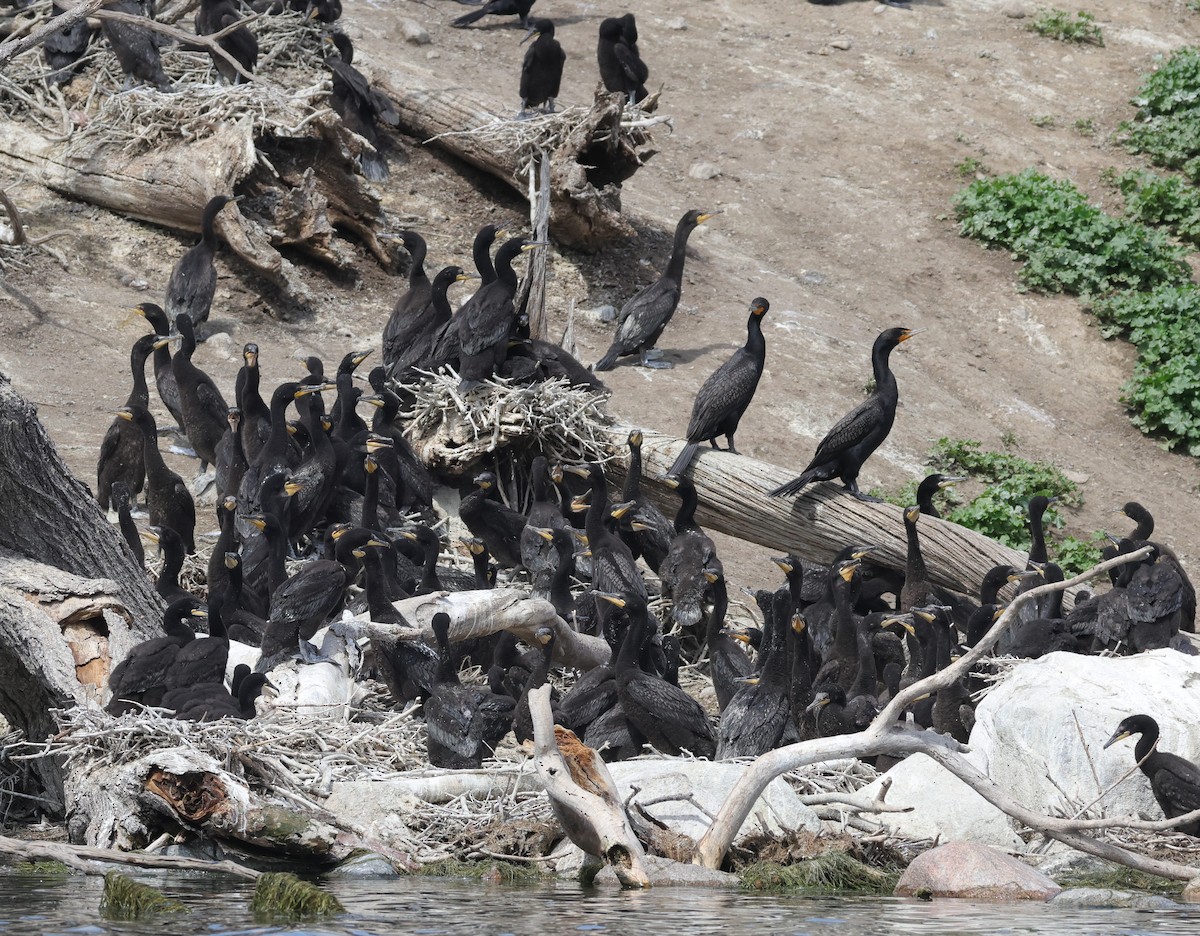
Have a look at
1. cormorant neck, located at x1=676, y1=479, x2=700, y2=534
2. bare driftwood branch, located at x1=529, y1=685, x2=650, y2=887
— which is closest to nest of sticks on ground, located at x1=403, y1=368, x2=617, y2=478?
cormorant neck, located at x1=676, y1=479, x2=700, y2=534

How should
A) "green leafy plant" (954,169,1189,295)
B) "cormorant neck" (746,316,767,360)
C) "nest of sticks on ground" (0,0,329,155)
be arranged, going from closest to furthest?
"cormorant neck" (746,316,767,360)
"nest of sticks on ground" (0,0,329,155)
"green leafy plant" (954,169,1189,295)

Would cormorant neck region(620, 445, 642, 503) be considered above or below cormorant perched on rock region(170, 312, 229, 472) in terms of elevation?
above

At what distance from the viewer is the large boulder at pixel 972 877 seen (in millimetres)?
6730

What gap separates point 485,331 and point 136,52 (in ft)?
22.5

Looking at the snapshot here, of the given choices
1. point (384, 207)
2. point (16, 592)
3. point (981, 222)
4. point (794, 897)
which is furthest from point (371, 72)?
point (794, 897)

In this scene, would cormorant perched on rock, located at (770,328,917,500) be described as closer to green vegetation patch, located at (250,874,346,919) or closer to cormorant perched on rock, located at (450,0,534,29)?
green vegetation patch, located at (250,874,346,919)

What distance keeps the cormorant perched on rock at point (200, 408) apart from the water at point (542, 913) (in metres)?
6.11

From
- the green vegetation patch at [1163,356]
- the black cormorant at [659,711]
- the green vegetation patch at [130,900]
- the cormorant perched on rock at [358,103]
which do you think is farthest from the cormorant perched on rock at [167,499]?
the green vegetation patch at [1163,356]

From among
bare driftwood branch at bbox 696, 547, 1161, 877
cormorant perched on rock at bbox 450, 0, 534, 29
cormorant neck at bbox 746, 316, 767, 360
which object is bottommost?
cormorant neck at bbox 746, 316, 767, 360

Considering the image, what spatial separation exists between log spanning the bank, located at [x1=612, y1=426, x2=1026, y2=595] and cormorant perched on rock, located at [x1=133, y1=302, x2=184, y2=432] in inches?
147

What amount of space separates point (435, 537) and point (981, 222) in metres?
10.9

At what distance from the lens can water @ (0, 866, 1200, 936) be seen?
18.1 ft

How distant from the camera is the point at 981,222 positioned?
19594mm

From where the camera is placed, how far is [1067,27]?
24484 millimetres
